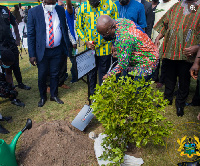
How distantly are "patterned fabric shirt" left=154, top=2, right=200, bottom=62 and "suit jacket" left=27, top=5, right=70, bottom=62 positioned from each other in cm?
201

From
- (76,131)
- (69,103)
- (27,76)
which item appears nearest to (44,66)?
(69,103)

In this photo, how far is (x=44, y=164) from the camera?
2.34 meters

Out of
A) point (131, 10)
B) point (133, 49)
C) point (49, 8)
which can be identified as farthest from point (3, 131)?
point (131, 10)

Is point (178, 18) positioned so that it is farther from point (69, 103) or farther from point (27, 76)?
point (27, 76)

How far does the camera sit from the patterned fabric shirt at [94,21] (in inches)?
132

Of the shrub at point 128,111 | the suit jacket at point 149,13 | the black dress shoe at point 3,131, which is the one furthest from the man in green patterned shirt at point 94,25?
the black dress shoe at point 3,131

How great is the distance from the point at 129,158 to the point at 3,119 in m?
2.52

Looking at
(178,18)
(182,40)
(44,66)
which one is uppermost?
(178,18)

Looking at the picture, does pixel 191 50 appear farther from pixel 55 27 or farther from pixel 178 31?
pixel 55 27

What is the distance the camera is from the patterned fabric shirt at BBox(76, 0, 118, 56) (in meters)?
3.34

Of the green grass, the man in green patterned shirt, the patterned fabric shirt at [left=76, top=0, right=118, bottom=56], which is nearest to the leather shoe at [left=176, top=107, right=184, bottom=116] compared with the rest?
the green grass

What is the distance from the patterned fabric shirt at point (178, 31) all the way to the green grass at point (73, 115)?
1.27m

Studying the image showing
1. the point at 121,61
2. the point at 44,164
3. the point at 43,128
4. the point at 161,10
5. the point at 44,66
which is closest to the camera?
the point at 44,164

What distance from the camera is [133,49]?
2.62 metres
